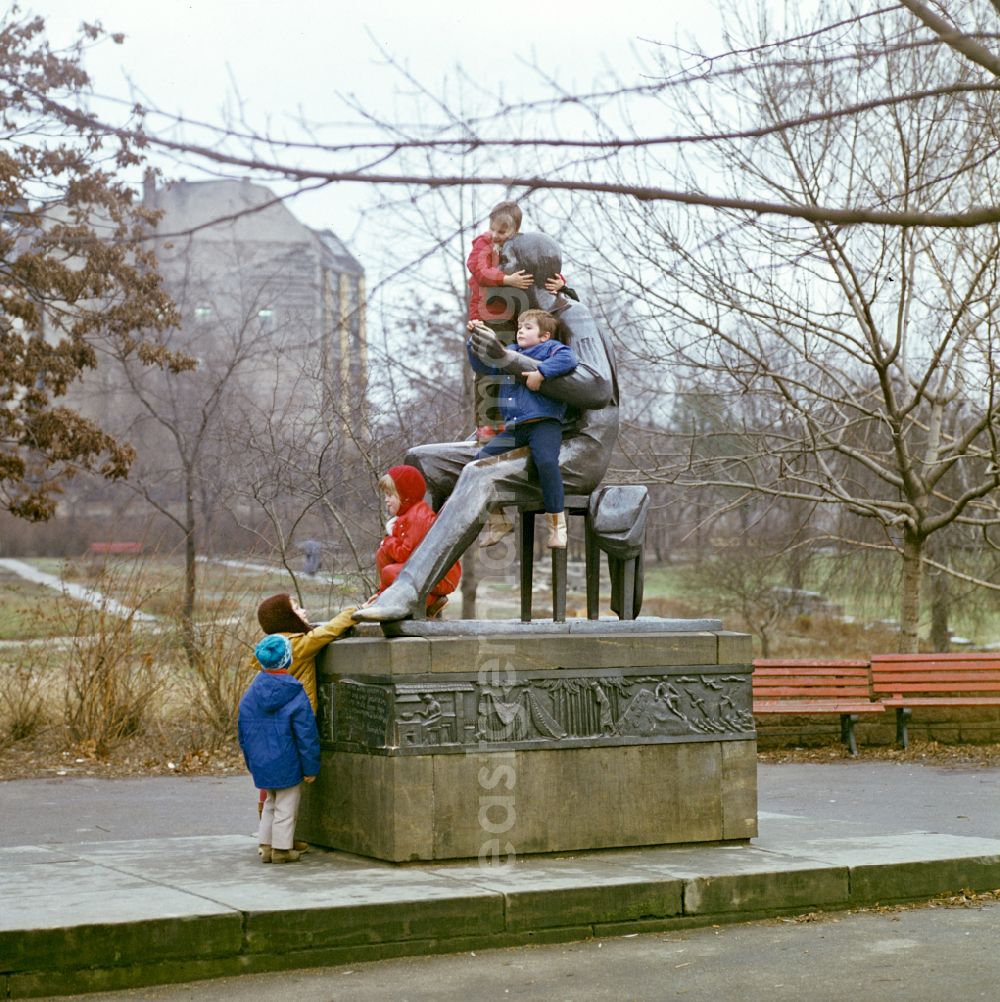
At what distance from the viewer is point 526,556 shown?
8523 millimetres

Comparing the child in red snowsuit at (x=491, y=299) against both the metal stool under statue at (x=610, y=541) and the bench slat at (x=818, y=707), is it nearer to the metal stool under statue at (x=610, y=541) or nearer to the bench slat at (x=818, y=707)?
the metal stool under statue at (x=610, y=541)

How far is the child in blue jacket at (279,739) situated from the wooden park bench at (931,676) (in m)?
8.78

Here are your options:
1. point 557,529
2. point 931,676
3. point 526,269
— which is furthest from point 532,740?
point 931,676

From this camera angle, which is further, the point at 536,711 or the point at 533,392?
the point at 533,392

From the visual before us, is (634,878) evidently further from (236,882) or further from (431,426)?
(431,426)

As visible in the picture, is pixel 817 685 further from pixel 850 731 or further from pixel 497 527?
pixel 497 527

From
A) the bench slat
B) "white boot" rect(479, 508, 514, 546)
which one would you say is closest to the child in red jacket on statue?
"white boot" rect(479, 508, 514, 546)

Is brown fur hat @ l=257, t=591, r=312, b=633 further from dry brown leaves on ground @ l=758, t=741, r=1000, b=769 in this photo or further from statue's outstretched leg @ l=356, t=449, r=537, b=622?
dry brown leaves on ground @ l=758, t=741, r=1000, b=769

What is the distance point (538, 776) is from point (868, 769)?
698 centimetres

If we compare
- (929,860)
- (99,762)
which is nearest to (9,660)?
(99,762)

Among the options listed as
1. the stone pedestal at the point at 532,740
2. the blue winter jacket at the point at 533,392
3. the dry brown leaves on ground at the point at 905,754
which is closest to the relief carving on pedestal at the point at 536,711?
the stone pedestal at the point at 532,740

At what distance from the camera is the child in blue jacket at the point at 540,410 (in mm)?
8031

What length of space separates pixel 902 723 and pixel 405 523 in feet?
27.5

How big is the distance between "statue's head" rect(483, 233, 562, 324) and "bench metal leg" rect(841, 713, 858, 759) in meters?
7.79
